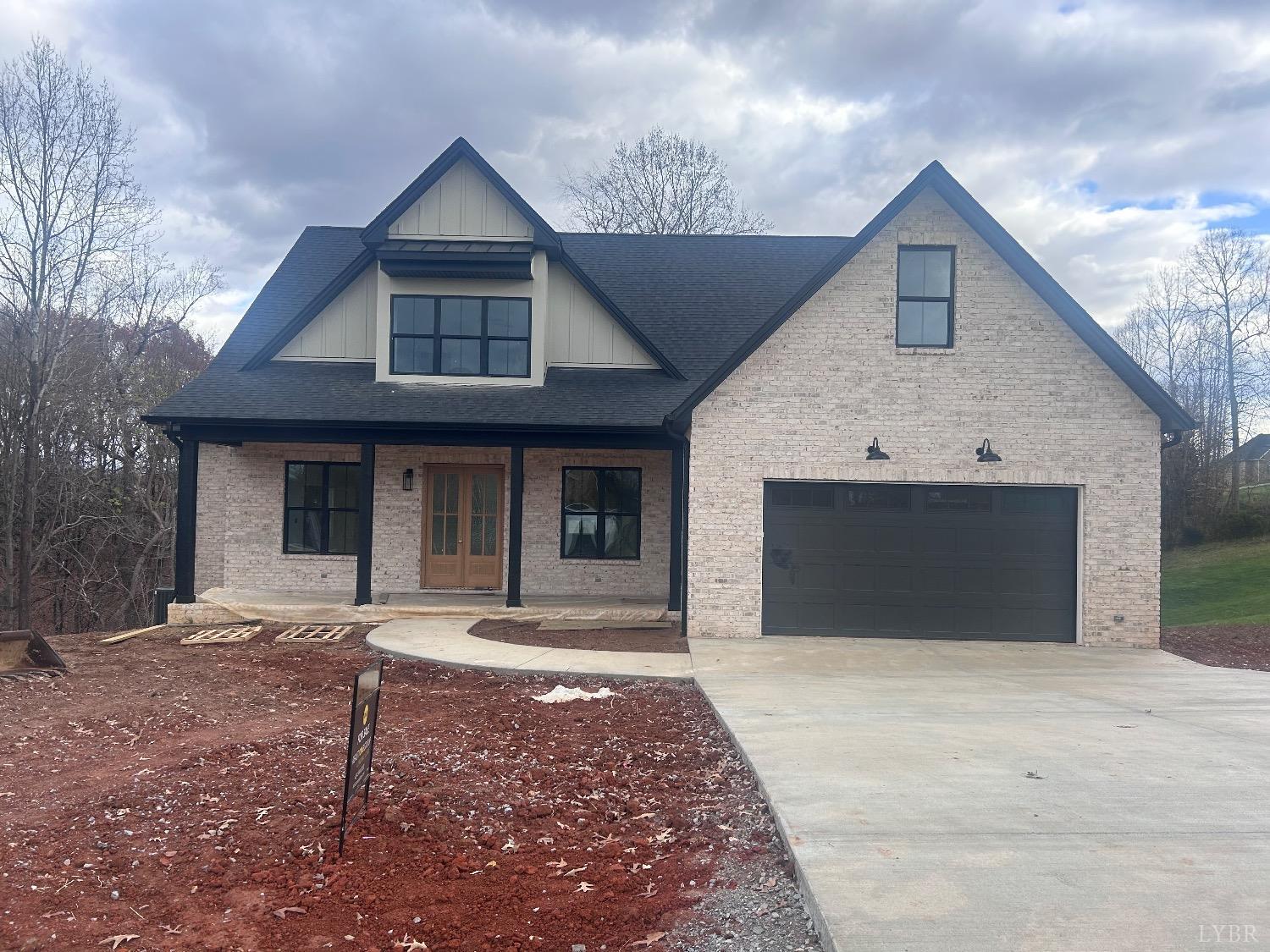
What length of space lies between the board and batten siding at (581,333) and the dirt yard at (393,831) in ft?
27.6

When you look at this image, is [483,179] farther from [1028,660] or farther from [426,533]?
[1028,660]

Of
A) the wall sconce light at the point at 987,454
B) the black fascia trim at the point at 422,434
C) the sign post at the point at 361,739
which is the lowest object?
the sign post at the point at 361,739

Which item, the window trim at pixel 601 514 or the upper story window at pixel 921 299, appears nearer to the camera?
the upper story window at pixel 921 299

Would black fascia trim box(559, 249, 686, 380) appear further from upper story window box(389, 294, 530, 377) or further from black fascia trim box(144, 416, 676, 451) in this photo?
black fascia trim box(144, 416, 676, 451)

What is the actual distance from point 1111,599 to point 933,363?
3.88m

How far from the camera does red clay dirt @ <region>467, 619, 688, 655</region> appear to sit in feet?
37.2

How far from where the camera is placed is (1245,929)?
3.63 meters

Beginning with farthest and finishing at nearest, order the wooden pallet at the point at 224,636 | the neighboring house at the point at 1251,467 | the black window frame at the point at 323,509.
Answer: the neighboring house at the point at 1251,467
the black window frame at the point at 323,509
the wooden pallet at the point at 224,636

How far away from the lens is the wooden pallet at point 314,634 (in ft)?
39.2

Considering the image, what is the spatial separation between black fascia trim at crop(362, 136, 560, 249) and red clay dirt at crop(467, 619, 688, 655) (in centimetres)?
650

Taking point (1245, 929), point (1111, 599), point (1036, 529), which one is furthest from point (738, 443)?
point (1245, 929)

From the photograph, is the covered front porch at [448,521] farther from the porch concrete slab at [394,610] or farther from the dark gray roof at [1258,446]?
the dark gray roof at [1258,446]

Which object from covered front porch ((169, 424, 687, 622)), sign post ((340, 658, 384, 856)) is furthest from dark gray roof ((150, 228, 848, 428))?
sign post ((340, 658, 384, 856))

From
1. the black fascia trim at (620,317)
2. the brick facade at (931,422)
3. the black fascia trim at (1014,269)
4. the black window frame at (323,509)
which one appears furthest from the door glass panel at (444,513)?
the black fascia trim at (1014,269)
